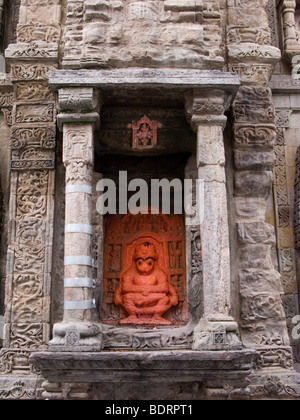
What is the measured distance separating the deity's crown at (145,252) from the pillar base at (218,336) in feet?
5.45

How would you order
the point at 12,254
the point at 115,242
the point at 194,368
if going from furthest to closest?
1. the point at 115,242
2. the point at 12,254
3. the point at 194,368

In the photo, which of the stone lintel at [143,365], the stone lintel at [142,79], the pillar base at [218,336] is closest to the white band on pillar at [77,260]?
the stone lintel at [143,365]

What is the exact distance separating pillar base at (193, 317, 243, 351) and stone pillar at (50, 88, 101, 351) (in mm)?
1141

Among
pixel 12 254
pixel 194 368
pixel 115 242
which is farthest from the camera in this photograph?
pixel 115 242

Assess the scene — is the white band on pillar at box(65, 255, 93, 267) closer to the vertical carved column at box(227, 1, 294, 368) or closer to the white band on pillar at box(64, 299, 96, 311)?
the white band on pillar at box(64, 299, 96, 311)

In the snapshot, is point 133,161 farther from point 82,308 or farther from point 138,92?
point 82,308

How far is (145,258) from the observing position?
720 cm

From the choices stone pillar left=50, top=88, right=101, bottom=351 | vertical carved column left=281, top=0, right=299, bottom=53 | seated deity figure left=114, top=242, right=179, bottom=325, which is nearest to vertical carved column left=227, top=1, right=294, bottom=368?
seated deity figure left=114, top=242, right=179, bottom=325

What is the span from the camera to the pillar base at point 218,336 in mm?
5660

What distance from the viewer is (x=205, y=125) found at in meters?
6.31

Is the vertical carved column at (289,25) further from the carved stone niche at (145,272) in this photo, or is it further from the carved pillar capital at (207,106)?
the carved stone niche at (145,272)
